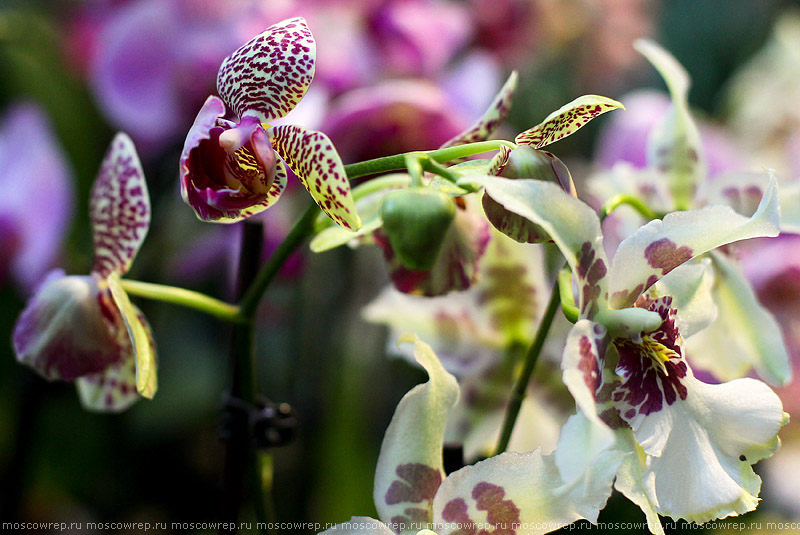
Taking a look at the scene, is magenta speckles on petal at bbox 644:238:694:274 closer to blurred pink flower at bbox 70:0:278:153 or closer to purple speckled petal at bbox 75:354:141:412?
purple speckled petal at bbox 75:354:141:412

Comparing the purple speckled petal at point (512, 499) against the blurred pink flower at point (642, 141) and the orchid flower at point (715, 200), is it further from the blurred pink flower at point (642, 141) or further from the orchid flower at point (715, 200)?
the blurred pink flower at point (642, 141)

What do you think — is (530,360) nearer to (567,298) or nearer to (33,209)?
(567,298)

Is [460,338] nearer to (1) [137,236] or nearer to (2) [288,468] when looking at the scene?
(1) [137,236]

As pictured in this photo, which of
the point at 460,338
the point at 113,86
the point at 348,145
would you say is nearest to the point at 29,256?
the point at 113,86

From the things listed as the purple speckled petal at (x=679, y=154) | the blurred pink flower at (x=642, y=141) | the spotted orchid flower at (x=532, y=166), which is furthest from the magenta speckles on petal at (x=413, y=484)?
the blurred pink flower at (x=642, y=141)

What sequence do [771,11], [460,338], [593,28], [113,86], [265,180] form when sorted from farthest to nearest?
[771,11] < [593,28] < [113,86] < [460,338] < [265,180]

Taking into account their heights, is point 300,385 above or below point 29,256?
below
